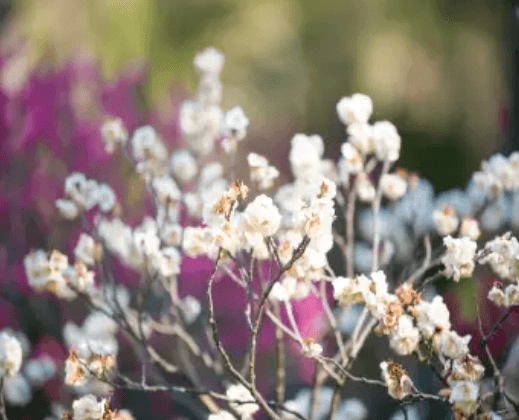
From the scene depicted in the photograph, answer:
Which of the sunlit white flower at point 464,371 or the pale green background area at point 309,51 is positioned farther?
the pale green background area at point 309,51

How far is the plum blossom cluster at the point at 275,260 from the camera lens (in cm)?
76

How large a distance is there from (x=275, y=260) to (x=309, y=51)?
6.64 ft

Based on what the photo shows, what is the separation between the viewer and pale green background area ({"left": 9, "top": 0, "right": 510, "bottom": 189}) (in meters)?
2.52

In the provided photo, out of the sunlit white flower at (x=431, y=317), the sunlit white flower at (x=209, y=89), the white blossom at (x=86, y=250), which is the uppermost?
the sunlit white flower at (x=209, y=89)

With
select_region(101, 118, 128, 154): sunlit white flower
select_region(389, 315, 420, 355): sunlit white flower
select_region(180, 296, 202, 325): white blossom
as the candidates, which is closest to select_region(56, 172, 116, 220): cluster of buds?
select_region(101, 118, 128, 154): sunlit white flower

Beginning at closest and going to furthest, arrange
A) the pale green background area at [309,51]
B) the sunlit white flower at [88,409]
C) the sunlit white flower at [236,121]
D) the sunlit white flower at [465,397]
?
the sunlit white flower at [465,397] < the sunlit white flower at [88,409] < the sunlit white flower at [236,121] < the pale green background area at [309,51]

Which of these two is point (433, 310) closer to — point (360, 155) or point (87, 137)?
point (360, 155)

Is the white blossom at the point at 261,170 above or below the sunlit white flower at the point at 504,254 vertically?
above

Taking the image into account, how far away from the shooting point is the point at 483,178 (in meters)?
1.10

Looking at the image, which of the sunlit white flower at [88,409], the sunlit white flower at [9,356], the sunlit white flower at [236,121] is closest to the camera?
the sunlit white flower at [88,409]

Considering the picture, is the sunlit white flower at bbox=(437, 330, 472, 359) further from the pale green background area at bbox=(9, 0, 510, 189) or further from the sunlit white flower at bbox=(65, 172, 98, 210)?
the pale green background area at bbox=(9, 0, 510, 189)

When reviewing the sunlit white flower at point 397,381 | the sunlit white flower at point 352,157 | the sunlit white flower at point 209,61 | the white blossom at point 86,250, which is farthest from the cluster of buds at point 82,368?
the sunlit white flower at point 209,61

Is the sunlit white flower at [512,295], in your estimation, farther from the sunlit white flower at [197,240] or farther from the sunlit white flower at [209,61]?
the sunlit white flower at [209,61]

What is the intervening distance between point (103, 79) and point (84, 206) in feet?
4.81
